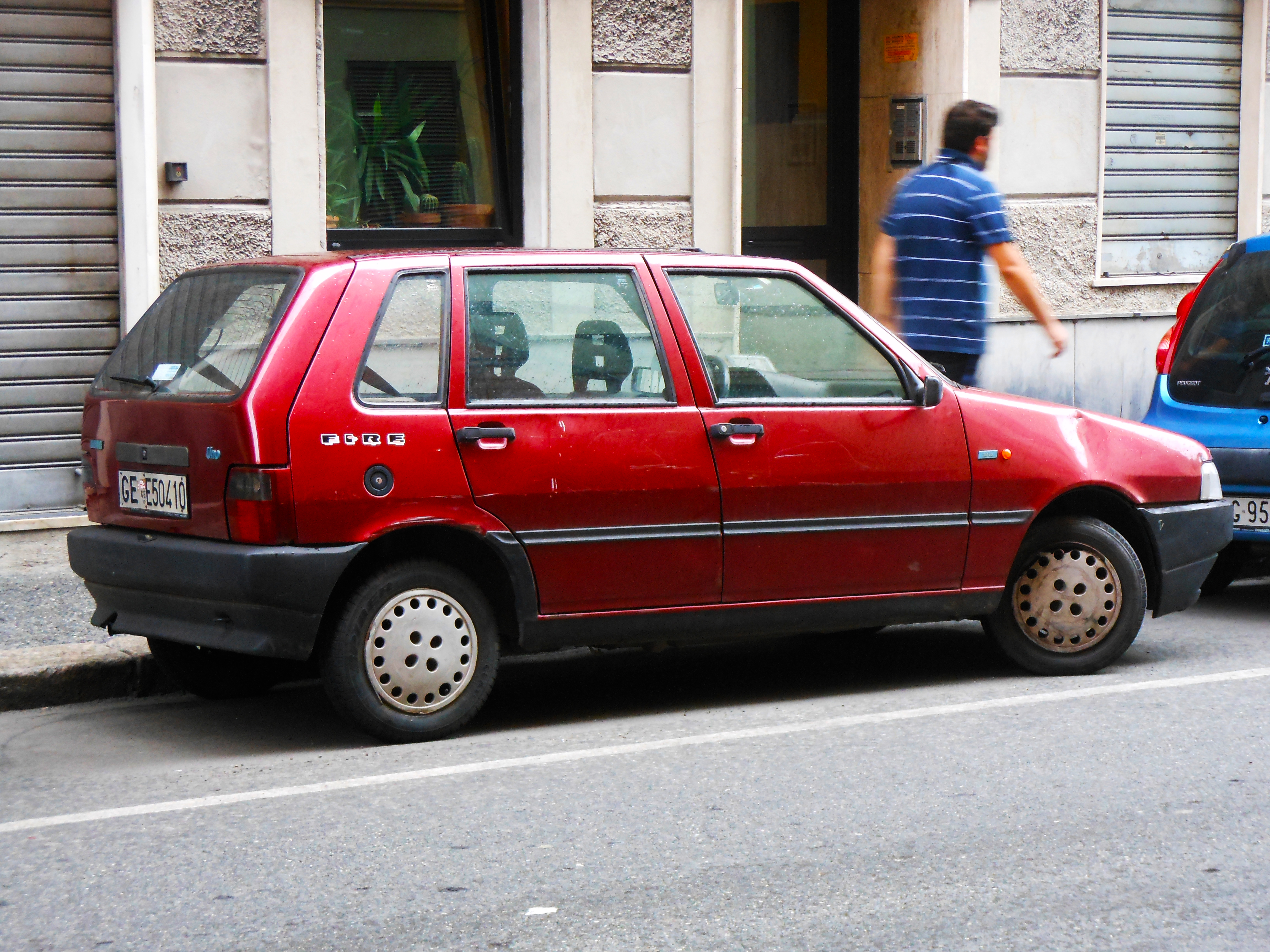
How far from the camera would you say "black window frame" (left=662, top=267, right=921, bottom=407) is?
18.4 feet

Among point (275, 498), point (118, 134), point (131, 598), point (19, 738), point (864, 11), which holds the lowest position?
point (19, 738)

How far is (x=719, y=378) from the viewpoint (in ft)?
18.4

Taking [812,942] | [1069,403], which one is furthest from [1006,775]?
[1069,403]

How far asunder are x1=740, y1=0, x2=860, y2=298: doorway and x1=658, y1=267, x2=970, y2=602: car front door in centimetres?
630

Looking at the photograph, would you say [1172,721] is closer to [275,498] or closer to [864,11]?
[275,498]

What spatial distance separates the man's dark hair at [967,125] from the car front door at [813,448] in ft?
5.24

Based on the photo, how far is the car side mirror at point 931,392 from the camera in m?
5.83

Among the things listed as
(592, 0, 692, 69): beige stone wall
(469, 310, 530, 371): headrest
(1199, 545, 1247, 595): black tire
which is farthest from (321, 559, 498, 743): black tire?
(592, 0, 692, 69): beige stone wall

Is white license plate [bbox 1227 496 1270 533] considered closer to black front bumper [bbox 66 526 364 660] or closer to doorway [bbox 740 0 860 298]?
black front bumper [bbox 66 526 364 660]

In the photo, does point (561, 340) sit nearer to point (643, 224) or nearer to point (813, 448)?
point (813, 448)

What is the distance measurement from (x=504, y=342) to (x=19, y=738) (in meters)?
2.11

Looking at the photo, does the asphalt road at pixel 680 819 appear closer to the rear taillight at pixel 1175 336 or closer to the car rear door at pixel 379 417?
the car rear door at pixel 379 417

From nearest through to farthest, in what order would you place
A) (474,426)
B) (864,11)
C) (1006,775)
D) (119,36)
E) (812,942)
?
1. (812,942)
2. (1006,775)
3. (474,426)
4. (119,36)
5. (864,11)

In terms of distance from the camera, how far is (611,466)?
541 centimetres
